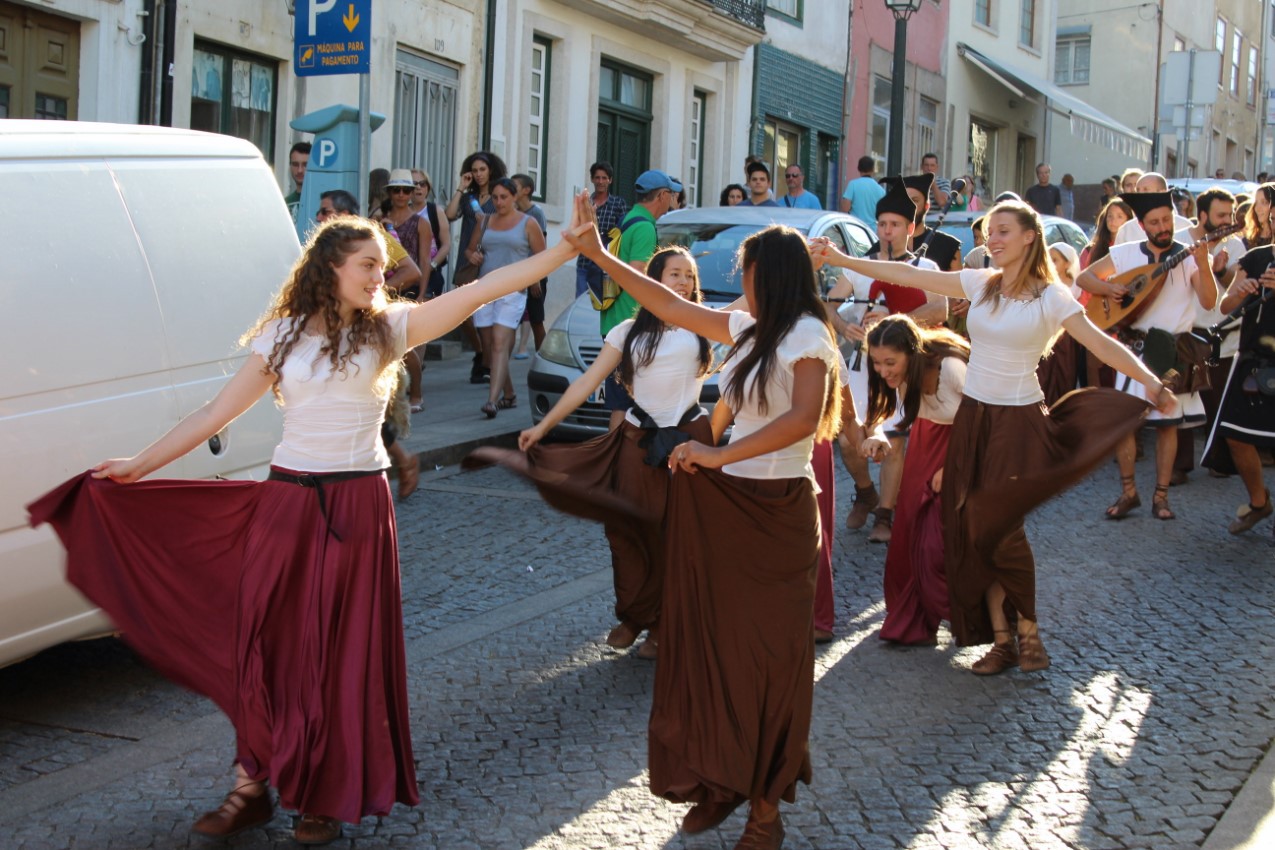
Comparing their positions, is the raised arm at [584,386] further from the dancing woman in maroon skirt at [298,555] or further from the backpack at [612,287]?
the backpack at [612,287]

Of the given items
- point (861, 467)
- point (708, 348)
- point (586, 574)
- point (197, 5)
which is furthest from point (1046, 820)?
point (197, 5)

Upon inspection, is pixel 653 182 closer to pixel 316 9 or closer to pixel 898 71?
pixel 316 9

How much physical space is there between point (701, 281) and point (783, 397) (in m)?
7.57

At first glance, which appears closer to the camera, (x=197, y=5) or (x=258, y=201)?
(x=258, y=201)

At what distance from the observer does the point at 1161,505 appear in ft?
31.2

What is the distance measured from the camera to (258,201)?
6215mm

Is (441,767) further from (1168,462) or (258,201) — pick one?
(1168,462)

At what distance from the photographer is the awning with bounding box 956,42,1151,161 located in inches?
1184

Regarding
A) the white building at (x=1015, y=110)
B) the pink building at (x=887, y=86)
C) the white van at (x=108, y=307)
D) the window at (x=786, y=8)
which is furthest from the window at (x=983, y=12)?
the white van at (x=108, y=307)

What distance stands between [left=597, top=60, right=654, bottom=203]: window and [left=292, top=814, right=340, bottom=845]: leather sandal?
1713 cm

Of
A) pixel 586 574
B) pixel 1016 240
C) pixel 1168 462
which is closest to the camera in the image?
pixel 1016 240

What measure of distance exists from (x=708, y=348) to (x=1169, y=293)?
15.5ft

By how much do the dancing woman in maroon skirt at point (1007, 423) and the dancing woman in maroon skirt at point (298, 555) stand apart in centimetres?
217

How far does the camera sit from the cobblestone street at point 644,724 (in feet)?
14.8
